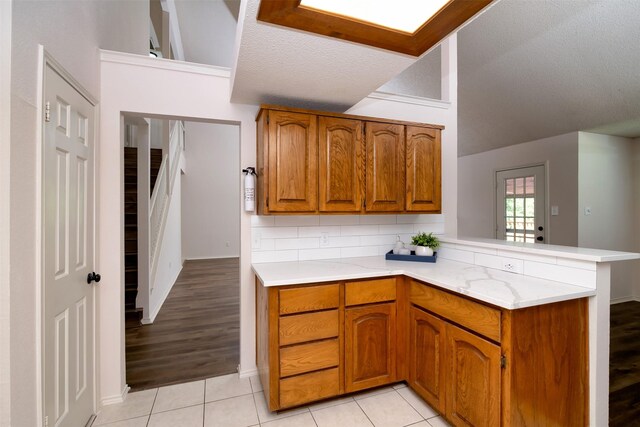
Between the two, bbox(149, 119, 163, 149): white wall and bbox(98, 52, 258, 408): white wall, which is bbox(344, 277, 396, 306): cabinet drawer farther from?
Answer: bbox(149, 119, 163, 149): white wall

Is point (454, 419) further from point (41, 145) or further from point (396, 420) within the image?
point (41, 145)

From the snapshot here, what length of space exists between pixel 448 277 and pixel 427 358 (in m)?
0.58

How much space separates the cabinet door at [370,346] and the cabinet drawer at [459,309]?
0.24 m

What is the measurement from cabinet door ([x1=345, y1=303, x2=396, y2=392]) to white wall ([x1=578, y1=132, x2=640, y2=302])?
12.1 ft

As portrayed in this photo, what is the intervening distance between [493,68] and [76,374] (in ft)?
16.7

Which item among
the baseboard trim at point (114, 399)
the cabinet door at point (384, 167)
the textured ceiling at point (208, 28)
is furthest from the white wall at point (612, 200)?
the textured ceiling at point (208, 28)

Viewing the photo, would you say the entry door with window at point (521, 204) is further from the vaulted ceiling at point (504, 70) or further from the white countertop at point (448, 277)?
the white countertop at point (448, 277)

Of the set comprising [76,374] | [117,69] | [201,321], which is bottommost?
[201,321]

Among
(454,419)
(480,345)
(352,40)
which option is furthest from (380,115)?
(454,419)

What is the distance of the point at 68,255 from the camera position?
64.6 inches

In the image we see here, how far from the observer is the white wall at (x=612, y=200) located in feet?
13.4

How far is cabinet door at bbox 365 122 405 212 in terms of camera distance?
7.64 ft

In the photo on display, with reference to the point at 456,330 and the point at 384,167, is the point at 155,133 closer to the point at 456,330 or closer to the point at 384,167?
the point at 384,167

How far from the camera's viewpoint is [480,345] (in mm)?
1548
